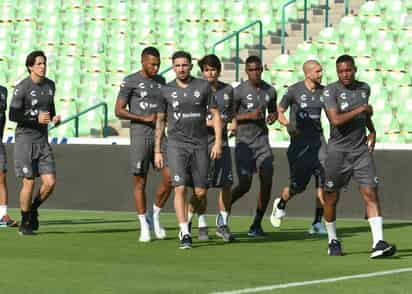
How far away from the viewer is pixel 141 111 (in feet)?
49.8

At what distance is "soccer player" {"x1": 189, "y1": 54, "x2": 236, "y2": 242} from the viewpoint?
48.9ft

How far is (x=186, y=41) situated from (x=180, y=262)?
607 inches

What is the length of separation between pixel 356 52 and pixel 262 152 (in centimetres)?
845

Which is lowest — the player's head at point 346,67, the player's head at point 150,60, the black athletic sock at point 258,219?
the black athletic sock at point 258,219

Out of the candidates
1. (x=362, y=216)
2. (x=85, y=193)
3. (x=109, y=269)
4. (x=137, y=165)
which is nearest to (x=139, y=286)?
(x=109, y=269)

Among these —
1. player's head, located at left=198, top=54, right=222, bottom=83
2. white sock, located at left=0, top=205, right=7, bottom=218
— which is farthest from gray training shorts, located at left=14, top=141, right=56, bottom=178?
player's head, located at left=198, top=54, right=222, bottom=83

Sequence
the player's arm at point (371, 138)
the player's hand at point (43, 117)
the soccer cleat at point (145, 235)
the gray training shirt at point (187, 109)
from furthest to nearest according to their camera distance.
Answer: the player's hand at point (43, 117), the soccer cleat at point (145, 235), the gray training shirt at point (187, 109), the player's arm at point (371, 138)

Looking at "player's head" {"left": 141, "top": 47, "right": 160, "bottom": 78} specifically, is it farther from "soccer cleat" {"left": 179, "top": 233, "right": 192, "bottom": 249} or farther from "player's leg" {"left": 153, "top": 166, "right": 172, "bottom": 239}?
"soccer cleat" {"left": 179, "top": 233, "right": 192, "bottom": 249}

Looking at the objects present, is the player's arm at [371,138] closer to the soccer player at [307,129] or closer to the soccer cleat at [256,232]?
the soccer player at [307,129]

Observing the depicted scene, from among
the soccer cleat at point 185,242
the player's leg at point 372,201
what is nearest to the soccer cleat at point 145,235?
the soccer cleat at point 185,242

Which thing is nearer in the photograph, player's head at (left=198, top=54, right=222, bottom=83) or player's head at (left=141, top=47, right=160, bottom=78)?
player's head at (left=198, top=54, right=222, bottom=83)

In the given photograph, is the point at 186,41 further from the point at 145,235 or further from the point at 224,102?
the point at 145,235

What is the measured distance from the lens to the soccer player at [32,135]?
1602cm

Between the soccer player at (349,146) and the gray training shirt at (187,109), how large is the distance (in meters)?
1.56
